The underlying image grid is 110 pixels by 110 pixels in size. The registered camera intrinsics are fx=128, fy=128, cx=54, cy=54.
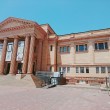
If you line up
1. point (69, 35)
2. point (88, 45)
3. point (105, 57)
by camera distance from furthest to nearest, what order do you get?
point (69, 35)
point (88, 45)
point (105, 57)

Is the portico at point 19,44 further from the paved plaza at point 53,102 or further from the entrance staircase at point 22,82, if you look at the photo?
the paved plaza at point 53,102

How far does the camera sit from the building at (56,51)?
2542 cm

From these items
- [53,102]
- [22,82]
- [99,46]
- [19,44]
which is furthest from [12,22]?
[53,102]

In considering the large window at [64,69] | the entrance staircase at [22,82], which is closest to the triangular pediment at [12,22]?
the large window at [64,69]

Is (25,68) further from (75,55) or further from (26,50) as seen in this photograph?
(75,55)

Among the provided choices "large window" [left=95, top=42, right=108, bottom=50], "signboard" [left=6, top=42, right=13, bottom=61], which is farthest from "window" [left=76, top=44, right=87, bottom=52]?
"signboard" [left=6, top=42, right=13, bottom=61]

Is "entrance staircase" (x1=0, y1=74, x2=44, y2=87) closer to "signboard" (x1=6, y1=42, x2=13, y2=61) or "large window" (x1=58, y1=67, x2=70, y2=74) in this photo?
"signboard" (x1=6, y1=42, x2=13, y2=61)

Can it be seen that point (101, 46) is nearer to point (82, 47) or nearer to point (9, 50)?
point (82, 47)

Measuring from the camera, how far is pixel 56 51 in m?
29.6

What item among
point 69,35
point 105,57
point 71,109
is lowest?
point 71,109

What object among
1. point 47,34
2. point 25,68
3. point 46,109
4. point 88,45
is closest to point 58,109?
point 46,109

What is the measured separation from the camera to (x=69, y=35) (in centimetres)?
2934

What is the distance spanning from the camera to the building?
25.4 metres

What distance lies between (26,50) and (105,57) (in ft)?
52.2
